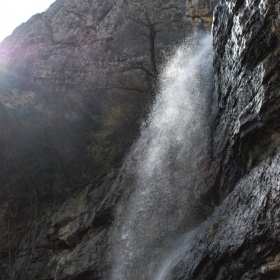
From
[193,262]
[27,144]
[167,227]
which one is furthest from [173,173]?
[27,144]

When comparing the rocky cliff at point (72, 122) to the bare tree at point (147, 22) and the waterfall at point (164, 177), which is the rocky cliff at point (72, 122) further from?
the waterfall at point (164, 177)

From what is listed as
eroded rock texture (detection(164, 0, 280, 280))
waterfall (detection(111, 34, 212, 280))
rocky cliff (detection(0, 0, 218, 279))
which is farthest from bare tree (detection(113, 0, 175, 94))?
eroded rock texture (detection(164, 0, 280, 280))

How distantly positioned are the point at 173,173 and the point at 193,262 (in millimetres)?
3499

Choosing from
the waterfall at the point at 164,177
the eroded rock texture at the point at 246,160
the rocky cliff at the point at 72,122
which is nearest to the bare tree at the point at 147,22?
the rocky cliff at the point at 72,122

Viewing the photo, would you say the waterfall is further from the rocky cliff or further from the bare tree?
the bare tree

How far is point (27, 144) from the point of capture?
46.8ft

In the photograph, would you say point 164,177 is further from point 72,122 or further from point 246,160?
point 72,122

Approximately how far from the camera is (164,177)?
8969 millimetres

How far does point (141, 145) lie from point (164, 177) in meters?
2.26

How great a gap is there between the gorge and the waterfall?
0.04 meters

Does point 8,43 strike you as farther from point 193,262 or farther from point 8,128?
point 193,262

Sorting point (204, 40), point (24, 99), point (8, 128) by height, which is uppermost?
point (24, 99)

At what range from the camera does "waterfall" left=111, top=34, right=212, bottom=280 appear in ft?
25.7

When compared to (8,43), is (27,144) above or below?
below
